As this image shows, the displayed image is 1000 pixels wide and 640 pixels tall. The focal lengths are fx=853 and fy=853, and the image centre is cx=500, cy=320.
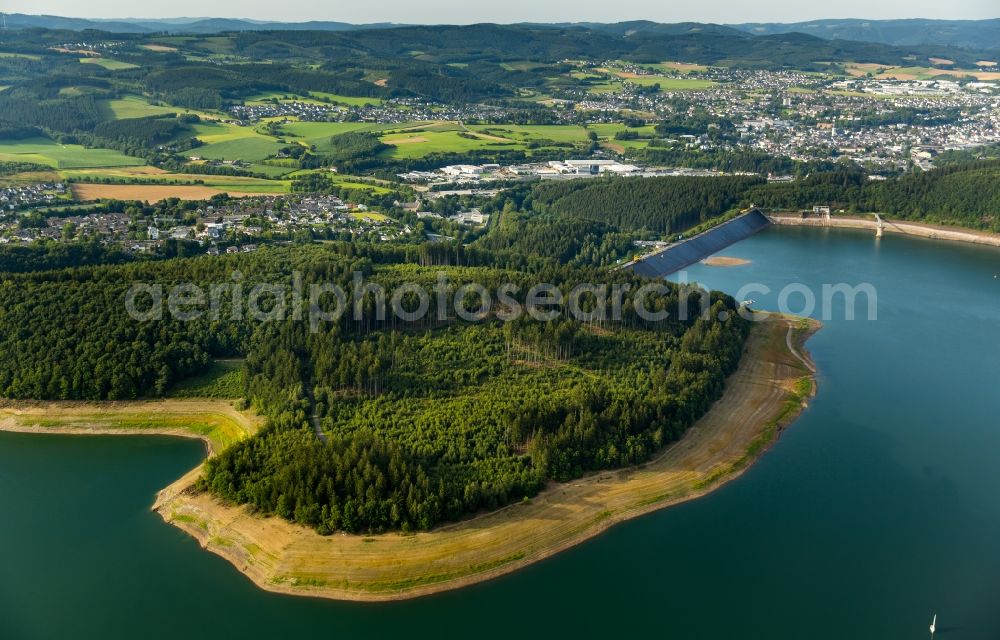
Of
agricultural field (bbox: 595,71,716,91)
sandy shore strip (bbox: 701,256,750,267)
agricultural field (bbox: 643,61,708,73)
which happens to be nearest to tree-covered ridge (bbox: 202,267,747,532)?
sandy shore strip (bbox: 701,256,750,267)

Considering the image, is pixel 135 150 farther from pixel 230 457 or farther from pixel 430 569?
pixel 430 569

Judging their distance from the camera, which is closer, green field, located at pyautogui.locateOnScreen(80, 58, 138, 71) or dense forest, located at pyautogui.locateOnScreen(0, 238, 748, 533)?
dense forest, located at pyautogui.locateOnScreen(0, 238, 748, 533)

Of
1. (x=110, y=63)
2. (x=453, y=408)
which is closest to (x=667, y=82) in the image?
(x=110, y=63)

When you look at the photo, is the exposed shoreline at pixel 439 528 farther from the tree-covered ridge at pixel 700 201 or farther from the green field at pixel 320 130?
the green field at pixel 320 130

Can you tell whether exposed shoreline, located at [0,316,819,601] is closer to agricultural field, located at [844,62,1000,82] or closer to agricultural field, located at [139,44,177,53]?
agricultural field, located at [139,44,177,53]

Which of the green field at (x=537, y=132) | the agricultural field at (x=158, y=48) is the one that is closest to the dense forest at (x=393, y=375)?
the green field at (x=537, y=132)

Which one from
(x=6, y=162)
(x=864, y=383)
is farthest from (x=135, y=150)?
(x=864, y=383)

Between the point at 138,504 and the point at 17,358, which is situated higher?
the point at 17,358
